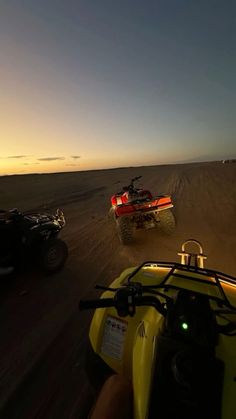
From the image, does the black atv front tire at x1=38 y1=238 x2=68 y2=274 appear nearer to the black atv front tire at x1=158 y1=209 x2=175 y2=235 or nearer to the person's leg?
the black atv front tire at x1=158 y1=209 x2=175 y2=235

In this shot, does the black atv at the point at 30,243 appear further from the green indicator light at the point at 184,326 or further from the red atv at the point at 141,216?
the green indicator light at the point at 184,326

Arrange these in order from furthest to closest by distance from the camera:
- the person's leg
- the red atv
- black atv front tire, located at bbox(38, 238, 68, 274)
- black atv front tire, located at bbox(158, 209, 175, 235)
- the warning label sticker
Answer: black atv front tire, located at bbox(158, 209, 175, 235)
the red atv
black atv front tire, located at bbox(38, 238, 68, 274)
the warning label sticker
the person's leg

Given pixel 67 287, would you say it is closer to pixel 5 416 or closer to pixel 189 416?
pixel 5 416

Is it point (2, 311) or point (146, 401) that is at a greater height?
point (146, 401)

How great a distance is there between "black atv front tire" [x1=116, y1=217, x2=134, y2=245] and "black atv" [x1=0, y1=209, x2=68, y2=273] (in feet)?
5.76

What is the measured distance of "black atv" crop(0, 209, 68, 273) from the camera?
4020 millimetres

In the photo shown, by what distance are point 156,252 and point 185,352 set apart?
4.51m

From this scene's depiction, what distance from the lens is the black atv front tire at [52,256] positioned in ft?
14.4

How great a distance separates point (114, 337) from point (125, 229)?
14.3 feet

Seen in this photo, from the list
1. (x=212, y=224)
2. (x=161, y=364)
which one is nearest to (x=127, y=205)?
(x=212, y=224)

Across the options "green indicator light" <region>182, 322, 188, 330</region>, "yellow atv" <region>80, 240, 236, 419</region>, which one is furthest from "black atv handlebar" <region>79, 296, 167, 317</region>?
"green indicator light" <region>182, 322, 188, 330</region>

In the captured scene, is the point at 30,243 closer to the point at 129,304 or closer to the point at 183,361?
the point at 129,304

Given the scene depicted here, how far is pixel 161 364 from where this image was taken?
1101 millimetres

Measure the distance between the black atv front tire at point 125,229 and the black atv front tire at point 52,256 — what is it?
176cm
